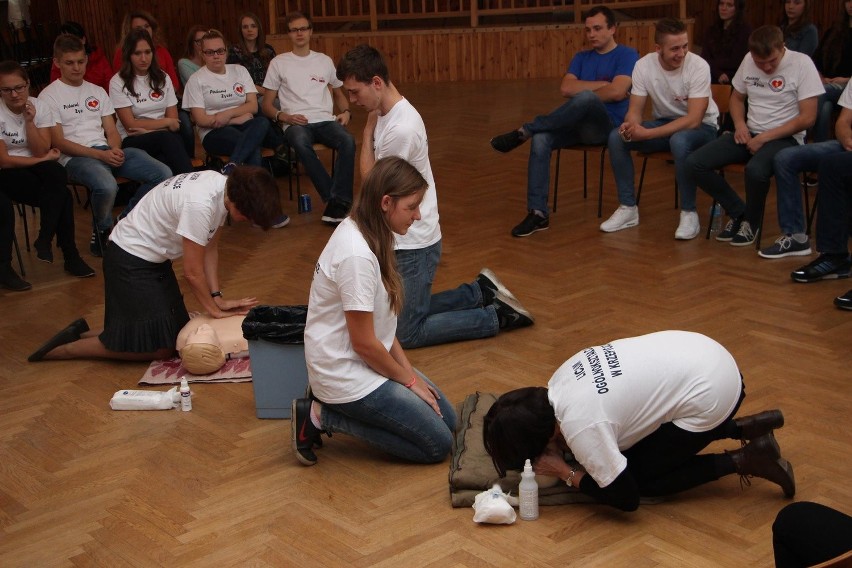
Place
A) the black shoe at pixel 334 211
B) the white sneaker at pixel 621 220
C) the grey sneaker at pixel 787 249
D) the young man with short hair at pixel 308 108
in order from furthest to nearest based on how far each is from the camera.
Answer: the young man with short hair at pixel 308 108
the black shoe at pixel 334 211
the white sneaker at pixel 621 220
the grey sneaker at pixel 787 249

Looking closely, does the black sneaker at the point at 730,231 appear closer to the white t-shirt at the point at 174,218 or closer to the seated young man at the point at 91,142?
the white t-shirt at the point at 174,218

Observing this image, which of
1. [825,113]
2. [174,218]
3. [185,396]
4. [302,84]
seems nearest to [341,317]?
[185,396]

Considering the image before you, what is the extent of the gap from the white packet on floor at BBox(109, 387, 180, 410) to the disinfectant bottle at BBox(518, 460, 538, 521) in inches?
64.5

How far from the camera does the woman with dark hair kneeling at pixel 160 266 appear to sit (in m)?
4.17

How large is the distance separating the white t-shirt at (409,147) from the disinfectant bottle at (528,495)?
1531mm

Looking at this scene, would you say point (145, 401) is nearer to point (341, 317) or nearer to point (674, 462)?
point (341, 317)

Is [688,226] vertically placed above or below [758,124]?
below

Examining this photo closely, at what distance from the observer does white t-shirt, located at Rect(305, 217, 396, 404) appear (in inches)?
127

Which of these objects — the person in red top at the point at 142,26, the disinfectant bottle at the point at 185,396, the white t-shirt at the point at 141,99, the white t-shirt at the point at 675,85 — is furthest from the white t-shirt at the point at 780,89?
the person in red top at the point at 142,26

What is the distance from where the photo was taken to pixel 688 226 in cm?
586

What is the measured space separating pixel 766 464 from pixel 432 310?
1.89 meters

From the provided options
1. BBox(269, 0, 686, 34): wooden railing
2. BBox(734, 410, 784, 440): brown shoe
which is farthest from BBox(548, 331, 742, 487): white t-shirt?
BBox(269, 0, 686, 34): wooden railing

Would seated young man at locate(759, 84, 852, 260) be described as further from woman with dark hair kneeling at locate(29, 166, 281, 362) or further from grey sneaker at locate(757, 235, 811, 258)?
woman with dark hair kneeling at locate(29, 166, 281, 362)

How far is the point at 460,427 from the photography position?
3.67m
